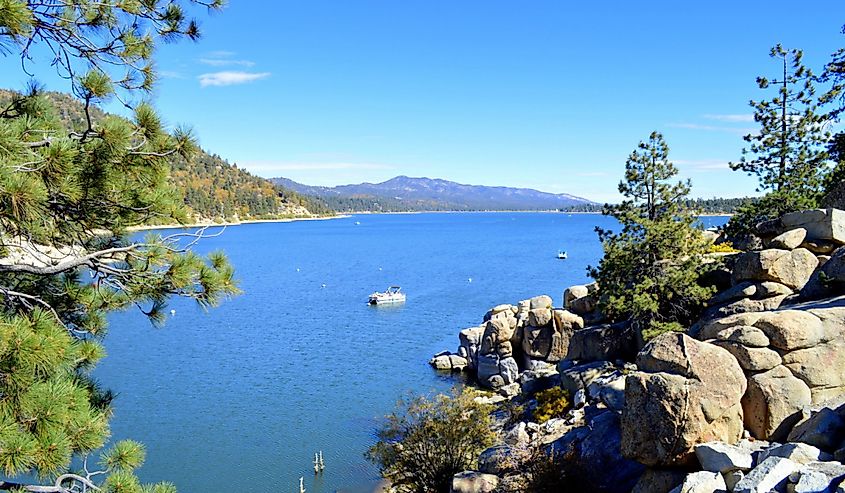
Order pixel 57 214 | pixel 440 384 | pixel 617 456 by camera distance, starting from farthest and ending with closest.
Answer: pixel 440 384 → pixel 617 456 → pixel 57 214

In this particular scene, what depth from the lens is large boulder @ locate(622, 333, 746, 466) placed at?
848cm

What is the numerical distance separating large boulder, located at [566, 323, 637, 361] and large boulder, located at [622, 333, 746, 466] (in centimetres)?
1271

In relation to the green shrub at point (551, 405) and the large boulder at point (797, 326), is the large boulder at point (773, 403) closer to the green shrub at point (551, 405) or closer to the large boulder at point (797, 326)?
the large boulder at point (797, 326)

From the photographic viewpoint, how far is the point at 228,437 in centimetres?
2484

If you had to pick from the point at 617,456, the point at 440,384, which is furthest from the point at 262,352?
the point at 617,456

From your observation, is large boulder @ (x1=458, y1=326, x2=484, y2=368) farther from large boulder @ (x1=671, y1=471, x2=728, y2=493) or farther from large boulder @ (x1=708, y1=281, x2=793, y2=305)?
large boulder @ (x1=671, y1=471, x2=728, y2=493)

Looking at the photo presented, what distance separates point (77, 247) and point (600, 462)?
31.4 ft

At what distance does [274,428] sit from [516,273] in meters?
51.2

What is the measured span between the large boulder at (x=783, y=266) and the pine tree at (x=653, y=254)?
123 inches

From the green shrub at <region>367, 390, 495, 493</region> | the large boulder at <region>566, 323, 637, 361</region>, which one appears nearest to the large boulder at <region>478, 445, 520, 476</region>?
the green shrub at <region>367, 390, 495, 493</region>

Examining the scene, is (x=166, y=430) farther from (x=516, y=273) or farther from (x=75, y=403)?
(x=516, y=273)

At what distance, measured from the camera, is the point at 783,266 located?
15672mm

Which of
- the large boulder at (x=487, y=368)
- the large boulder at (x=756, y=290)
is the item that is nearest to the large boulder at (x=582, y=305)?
the large boulder at (x=487, y=368)

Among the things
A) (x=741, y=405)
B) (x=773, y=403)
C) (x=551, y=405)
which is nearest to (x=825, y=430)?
(x=773, y=403)
